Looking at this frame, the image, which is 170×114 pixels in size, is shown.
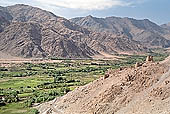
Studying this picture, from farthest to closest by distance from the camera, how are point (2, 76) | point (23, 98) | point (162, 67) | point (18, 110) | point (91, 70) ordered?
point (91, 70) → point (2, 76) → point (23, 98) → point (18, 110) → point (162, 67)

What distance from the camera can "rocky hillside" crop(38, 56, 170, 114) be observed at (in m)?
46.8

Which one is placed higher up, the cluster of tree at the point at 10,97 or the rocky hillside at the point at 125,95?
the rocky hillside at the point at 125,95

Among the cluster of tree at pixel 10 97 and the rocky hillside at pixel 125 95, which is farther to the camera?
the cluster of tree at pixel 10 97

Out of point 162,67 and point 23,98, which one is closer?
point 162,67

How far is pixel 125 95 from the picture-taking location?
51.7m

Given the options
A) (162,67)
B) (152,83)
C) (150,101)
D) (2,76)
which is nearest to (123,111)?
(150,101)

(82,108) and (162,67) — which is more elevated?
(162,67)

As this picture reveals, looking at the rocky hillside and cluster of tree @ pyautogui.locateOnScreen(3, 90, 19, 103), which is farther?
cluster of tree @ pyautogui.locateOnScreen(3, 90, 19, 103)

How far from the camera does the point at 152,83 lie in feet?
170

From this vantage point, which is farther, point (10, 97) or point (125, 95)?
point (10, 97)

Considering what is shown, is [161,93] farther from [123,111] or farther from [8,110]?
[8,110]

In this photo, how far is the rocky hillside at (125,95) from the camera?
46.8 meters

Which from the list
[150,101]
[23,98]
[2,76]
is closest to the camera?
[150,101]

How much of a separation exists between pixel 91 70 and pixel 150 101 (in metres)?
117
